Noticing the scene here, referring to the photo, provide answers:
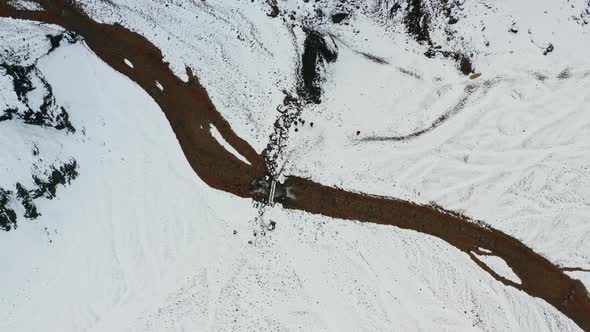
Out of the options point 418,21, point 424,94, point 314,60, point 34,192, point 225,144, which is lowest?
point 34,192

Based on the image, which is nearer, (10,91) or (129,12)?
(10,91)

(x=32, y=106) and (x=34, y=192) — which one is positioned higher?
(x=32, y=106)

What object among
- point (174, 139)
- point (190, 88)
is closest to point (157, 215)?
point (174, 139)

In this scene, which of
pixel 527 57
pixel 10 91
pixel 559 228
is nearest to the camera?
pixel 10 91

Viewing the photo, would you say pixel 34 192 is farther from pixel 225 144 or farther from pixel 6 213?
pixel 225 144

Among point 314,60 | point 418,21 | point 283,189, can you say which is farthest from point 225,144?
point 418,21

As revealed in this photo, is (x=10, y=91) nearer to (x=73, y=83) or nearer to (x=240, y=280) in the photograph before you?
(x=73, y=83)

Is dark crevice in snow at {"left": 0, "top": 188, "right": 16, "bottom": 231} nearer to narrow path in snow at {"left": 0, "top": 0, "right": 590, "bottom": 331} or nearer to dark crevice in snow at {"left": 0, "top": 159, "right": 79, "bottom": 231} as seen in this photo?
dark crevice in snow at {"left": 0, "top": 159, "right": 79, "bottom": 231}

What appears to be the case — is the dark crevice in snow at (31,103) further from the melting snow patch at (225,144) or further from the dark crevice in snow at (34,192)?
the melting snow patch at (225,144)
